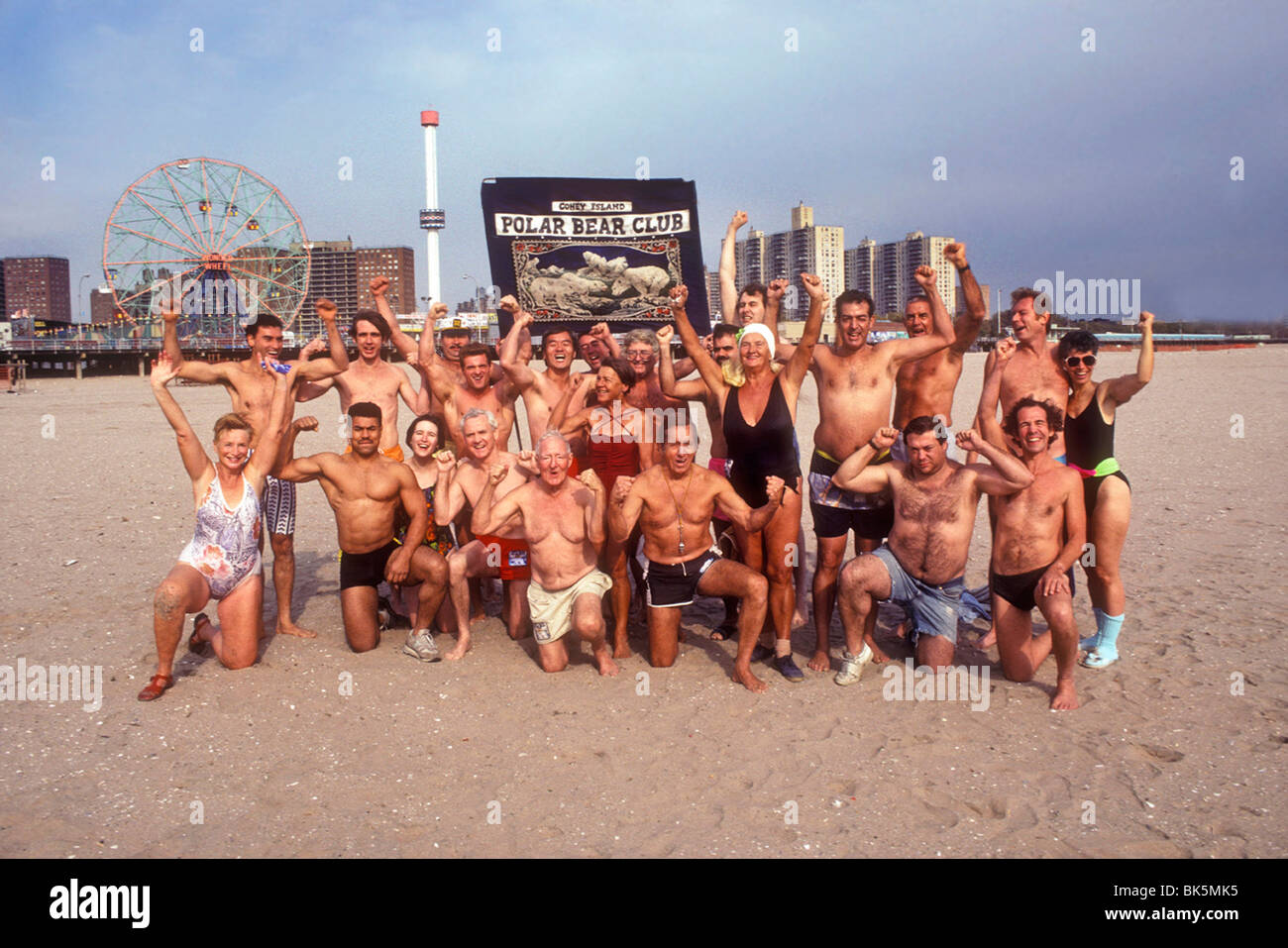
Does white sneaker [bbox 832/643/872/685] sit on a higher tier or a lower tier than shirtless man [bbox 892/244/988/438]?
lower

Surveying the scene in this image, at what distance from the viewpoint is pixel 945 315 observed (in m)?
5.99

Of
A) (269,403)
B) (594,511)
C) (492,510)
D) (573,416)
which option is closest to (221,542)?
(269,403)

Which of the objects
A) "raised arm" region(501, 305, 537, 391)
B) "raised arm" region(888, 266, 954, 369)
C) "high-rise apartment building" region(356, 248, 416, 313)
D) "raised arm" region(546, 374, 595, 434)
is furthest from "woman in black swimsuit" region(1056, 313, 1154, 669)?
"high-rise apartment building" region(356, 248, 416, 313)

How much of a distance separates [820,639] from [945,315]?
7.53ft

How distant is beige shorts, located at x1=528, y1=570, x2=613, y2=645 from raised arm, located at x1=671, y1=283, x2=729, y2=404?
1.51 m

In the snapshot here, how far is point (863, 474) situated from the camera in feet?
18.9

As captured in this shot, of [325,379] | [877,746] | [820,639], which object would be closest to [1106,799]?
[877,746]

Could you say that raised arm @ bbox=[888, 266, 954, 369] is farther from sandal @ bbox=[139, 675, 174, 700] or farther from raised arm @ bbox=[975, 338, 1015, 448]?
sandal @ bbox=[139, 675, 174, 700]

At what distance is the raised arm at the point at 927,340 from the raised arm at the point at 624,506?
196cm

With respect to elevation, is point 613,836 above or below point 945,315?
below

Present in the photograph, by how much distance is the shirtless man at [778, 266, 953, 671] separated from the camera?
6000 mm

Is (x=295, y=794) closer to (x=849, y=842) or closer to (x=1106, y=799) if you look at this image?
(x=849, y=842)

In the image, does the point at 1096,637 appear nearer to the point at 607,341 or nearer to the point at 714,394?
the point at 714,394
